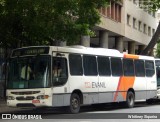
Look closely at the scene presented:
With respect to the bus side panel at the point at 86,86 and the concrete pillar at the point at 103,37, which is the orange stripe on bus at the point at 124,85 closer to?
the bus side panel at the point at 86,86

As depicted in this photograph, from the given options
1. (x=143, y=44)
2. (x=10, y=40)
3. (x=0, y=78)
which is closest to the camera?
(x=10, y=40)

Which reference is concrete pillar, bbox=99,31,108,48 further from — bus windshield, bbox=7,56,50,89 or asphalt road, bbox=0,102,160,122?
bus windshield, bbox=7,56,50,89

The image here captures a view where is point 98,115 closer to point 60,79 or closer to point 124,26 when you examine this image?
point 60,79

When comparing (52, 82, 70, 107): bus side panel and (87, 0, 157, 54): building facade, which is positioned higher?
(87, 0, 157, 54): building facade

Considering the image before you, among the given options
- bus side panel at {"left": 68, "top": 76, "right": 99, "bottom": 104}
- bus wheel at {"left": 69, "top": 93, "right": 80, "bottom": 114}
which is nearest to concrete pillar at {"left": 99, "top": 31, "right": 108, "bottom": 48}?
bus side panel at {"left": 68, "top": 76, "right": 99, "bottom": 104}

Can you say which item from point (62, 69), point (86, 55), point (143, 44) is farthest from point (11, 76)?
point (143, 44)

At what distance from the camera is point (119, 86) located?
923 inches

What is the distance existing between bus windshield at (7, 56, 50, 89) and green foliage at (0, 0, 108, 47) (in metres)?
2.95

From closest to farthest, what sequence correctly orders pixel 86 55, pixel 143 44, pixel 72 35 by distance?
pixel 86 55
pixel 72 35
pixel 143 44

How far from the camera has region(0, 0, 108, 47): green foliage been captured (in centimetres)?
2088

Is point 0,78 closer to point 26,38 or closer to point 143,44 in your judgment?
point 26,38

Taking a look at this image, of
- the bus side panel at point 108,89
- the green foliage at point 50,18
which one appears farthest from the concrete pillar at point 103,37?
the bus side panel at point 108,89

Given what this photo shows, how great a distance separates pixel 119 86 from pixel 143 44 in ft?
121

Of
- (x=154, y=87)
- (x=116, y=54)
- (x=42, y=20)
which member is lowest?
(x=154, y=87)
